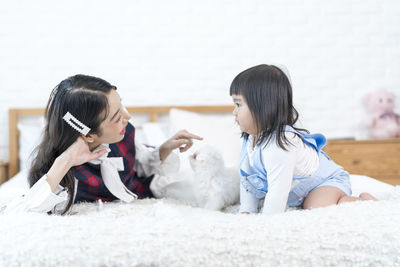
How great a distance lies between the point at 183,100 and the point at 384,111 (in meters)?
1.46

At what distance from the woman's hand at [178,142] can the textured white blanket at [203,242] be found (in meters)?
0.66

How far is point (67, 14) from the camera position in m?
2.52

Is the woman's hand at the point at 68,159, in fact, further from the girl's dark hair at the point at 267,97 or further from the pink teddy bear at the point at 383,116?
the pink teddy bear at the point at 383,116

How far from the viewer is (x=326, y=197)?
110 centimetres

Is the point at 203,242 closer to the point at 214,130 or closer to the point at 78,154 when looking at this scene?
the point at 78,154

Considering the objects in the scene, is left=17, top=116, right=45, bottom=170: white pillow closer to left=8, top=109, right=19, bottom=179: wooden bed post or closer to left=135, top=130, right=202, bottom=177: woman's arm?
left=8, top=109, right=19, bottom=179: wooden bed post

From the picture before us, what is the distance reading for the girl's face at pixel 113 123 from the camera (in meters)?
1.13

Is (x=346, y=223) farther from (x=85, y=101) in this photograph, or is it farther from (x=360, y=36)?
(x=360, y=36)

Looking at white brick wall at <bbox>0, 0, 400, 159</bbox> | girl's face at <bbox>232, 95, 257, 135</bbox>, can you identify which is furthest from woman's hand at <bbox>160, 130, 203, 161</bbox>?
white brick wall at <bbox>0, 0, 400, 159</bbox>

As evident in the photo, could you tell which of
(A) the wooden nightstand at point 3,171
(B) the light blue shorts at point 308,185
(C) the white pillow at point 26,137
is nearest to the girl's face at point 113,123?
(B) the light blue shorts at point 308,185

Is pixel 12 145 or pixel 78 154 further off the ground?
pixel 78 154

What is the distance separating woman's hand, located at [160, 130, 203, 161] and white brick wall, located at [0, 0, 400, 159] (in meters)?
A: 1.17

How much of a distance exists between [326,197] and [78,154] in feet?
2.52

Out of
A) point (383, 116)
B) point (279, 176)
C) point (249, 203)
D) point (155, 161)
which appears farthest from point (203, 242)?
point (383, 116)
